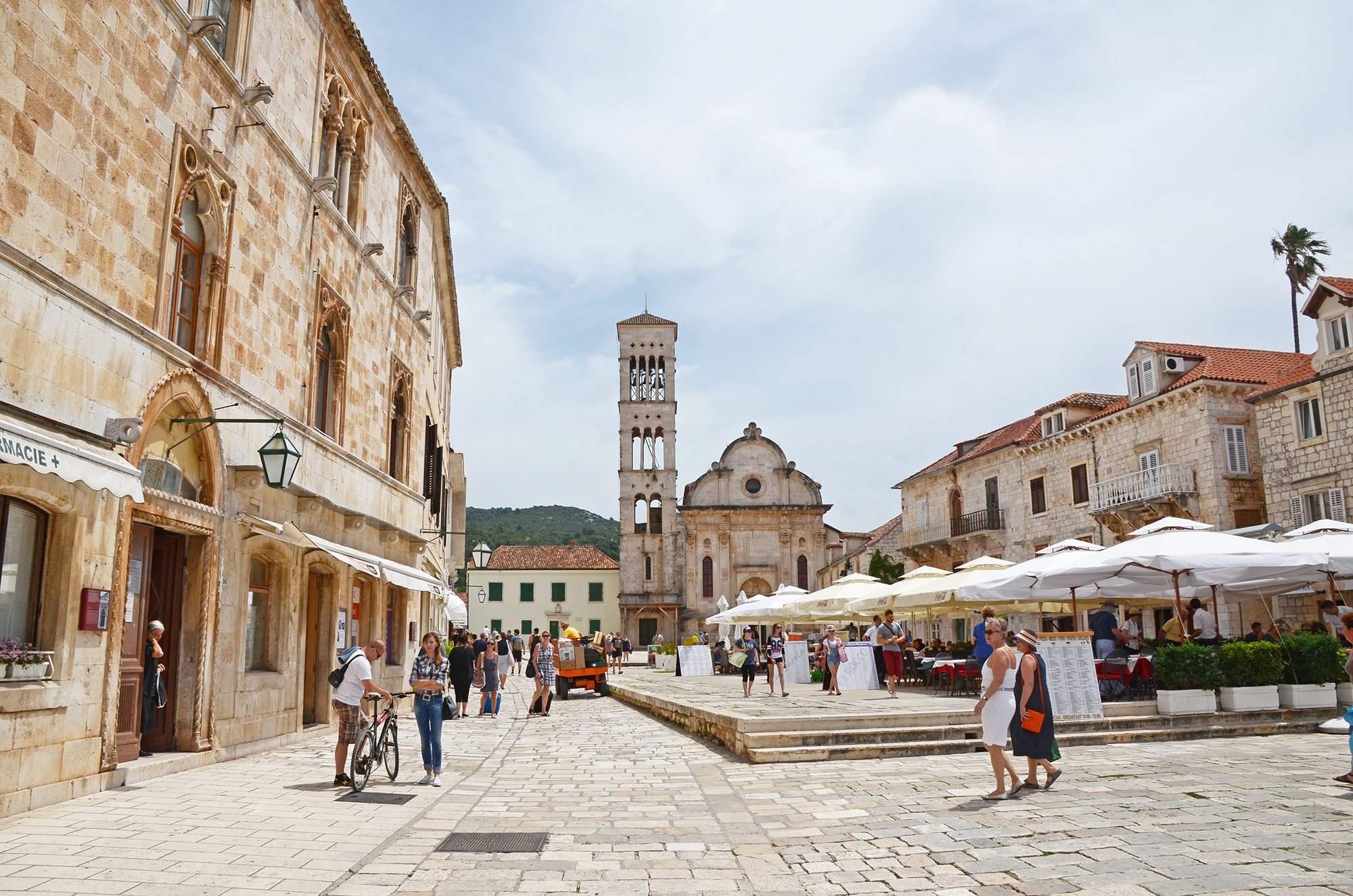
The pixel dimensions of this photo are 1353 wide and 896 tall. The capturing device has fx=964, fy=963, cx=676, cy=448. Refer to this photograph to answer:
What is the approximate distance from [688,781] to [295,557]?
6.50m

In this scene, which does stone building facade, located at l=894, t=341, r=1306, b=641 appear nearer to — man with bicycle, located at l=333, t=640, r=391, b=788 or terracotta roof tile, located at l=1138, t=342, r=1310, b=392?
terracotta roof tile, located at l=1138, t=342, r=1310, b=392

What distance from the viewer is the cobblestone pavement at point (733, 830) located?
18.8 feet

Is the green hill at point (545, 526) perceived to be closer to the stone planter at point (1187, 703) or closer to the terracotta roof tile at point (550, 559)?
the terracotta roof tile at point (550, 559)

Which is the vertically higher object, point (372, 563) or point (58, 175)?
point (58, 175)

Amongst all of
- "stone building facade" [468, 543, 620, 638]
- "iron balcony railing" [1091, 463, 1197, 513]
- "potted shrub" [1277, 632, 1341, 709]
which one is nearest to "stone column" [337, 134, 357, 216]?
"potted shrub" [1277, 632, 1341, 709]

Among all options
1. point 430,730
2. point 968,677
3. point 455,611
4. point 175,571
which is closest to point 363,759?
point 430,730

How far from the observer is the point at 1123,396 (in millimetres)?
32031

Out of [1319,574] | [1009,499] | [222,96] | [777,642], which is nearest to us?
[222,96]

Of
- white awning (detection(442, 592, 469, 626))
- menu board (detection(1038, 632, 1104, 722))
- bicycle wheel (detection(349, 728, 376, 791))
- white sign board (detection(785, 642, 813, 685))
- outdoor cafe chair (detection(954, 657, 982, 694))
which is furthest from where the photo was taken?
white awning (detection(442, 592, 469, 626))

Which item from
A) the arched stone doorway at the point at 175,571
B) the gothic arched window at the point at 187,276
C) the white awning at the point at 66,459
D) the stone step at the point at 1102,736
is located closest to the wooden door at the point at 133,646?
the arched stone doorway at the point at 175,571

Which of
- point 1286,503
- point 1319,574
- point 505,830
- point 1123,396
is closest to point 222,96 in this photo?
point 505,830

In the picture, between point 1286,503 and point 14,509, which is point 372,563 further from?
point 1286,503

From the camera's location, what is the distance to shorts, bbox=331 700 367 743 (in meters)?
9.30

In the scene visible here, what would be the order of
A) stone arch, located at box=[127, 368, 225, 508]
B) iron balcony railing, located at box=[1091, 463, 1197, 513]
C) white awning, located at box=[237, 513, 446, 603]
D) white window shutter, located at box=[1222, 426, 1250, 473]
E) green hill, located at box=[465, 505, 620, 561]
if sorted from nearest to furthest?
stone arch, located at box=[127, 368, 225, 508], white awning, located at box=[237, 513, 446, 603], white window shutter, located at box=[1222, 426, 1250, 473], iron balcony railing, located at box=[1091, 463, 1197, 513], green hill, located at box=[465, 505, 620, 561]
